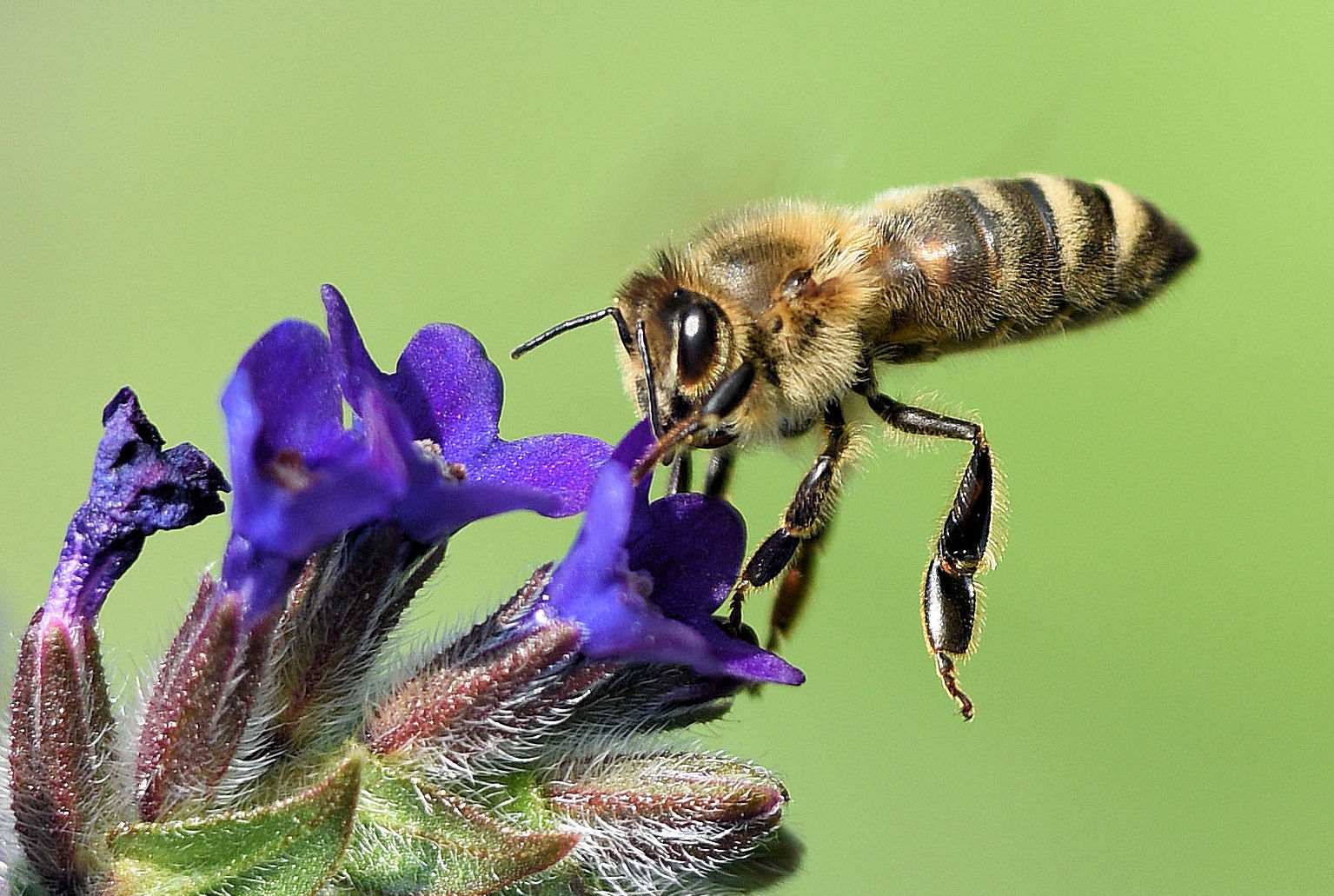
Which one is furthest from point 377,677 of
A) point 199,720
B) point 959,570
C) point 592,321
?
point 959,570

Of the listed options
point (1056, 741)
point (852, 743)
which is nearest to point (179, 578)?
point (852, 743)

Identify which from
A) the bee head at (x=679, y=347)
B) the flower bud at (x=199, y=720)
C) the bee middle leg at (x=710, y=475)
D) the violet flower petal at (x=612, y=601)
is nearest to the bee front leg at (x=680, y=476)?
the bee middle leg at (x=710, y=475)

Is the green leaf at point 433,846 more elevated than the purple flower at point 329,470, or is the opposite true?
the purple flower at point 329,470

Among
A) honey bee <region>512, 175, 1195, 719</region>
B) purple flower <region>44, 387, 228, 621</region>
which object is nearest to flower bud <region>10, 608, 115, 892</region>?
purple flower <region>44, 387, 228, 621</region>

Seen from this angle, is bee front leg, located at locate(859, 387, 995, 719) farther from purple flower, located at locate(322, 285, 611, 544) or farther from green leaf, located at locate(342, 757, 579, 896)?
green leaf, located at locate(342, 757, 579, 896)

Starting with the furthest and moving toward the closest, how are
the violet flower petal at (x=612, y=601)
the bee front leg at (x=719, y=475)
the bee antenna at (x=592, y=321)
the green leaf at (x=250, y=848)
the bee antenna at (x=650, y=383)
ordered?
the bee front leg at (x=719, y=475) → the bee antenna at (x=592, y=321) → the bee antenna at (x=650, y=383) → the violet flower petal at (x=612, y=601) → the green leaf at (x=250, y=848)

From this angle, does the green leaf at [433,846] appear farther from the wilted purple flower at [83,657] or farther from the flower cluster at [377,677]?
the wilted purple flower at [83,657]
